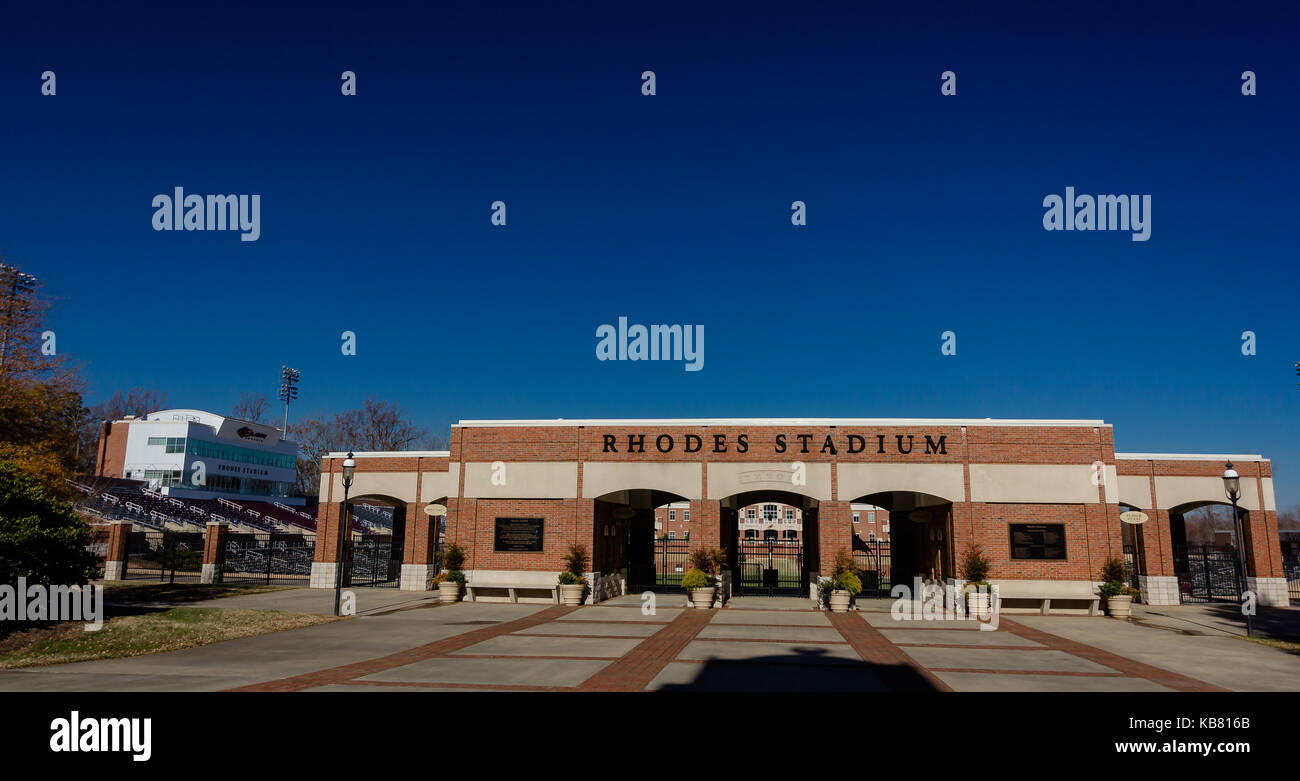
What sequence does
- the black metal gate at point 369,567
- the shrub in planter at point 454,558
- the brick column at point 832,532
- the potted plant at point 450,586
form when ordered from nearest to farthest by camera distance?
the brick column at point 832,532 → the potted plant at point 450,586 → the shrub in planter at point 454,558 → the black metal gate at point 369,567

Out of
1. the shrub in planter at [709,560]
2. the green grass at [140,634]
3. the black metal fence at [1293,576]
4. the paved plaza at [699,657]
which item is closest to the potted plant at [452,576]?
the paved plaza at [699,657]

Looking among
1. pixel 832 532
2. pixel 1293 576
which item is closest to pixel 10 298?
pixel 832 532

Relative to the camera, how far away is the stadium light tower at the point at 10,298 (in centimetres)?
2266

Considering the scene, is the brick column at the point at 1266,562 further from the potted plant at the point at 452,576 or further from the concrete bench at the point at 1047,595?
the potted plant at the point at 452,576

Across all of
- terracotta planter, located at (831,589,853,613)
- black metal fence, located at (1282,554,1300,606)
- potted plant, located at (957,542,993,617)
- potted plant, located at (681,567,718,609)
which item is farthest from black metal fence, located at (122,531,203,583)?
A: black metal fence, located at (1282,554,1300,606)

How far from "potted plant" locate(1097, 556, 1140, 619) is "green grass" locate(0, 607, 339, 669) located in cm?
2463

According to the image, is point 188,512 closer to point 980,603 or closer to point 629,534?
point 629,534

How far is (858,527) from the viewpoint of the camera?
293 feet

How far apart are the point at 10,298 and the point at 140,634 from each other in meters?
12.9

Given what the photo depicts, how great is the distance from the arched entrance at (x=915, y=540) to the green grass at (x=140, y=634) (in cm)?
2022

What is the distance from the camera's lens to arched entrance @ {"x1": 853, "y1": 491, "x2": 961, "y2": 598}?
91.9 feet

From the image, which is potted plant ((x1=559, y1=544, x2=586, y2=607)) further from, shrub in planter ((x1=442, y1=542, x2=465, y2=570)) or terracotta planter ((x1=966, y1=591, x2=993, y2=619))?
terracotta planter ((x1=966, y1=591, x2=993, y2=619))
